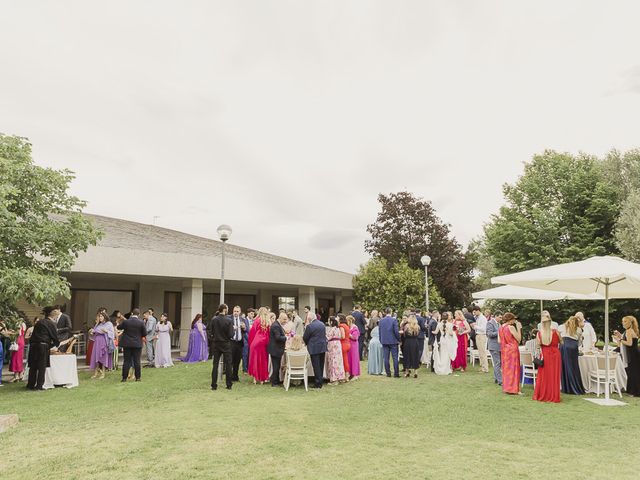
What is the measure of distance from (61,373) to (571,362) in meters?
11.9

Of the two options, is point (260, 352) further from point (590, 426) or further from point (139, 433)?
point (590, 426)

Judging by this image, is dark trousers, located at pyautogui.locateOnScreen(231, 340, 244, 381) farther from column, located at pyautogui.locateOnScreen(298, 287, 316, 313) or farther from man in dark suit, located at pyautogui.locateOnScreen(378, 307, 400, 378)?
column, located at pyautogui.locateOnScreen(298, 287, 316, 313)

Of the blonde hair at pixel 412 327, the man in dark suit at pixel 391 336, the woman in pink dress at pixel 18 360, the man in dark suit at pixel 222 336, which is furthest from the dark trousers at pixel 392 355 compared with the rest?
the woman in pink dress at pixel 18 360

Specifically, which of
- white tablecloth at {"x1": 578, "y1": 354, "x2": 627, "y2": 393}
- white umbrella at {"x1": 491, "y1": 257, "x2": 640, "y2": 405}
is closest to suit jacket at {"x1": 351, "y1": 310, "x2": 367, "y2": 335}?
white umbrella at {"x1": 491, "y1": 257, "x2": 640, "y2": 405}

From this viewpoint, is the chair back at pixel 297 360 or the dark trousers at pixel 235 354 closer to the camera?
the chair back at pixel 297 360

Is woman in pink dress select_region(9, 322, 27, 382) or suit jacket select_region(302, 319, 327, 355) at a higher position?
suit jacket select_region(302, 319, 327, 355)

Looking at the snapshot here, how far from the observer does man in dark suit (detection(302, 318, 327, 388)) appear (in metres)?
10.9

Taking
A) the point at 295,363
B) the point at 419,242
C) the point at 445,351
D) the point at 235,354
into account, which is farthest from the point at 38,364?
the point at 419,242

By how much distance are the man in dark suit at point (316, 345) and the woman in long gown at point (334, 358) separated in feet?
1.39

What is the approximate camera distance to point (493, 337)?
464 inches

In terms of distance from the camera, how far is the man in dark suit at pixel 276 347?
10.9 m

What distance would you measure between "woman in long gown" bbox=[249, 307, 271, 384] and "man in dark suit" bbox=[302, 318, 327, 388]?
1.19 m

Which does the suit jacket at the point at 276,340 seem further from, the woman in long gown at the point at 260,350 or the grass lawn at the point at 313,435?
the grass lawn at the point at 313,435

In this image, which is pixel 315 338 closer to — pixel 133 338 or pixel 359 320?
pixel 133 338
